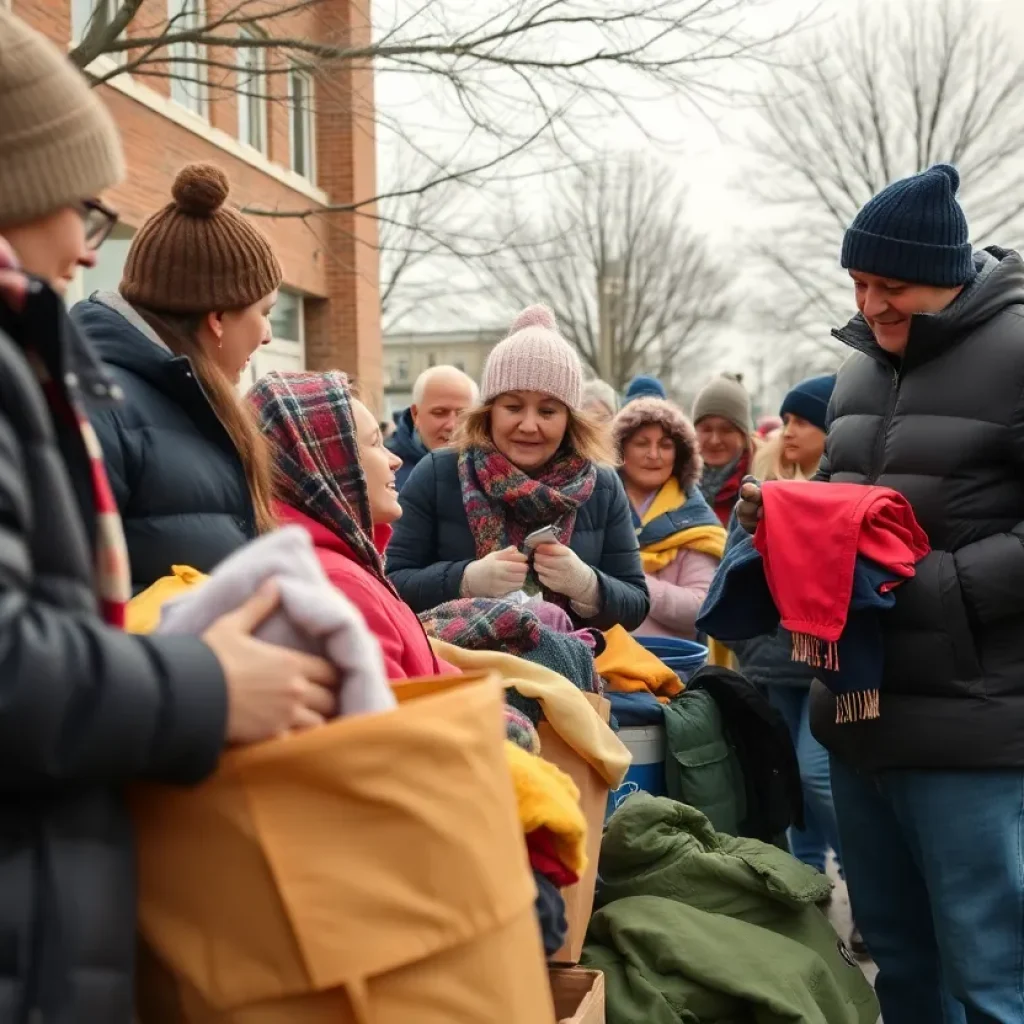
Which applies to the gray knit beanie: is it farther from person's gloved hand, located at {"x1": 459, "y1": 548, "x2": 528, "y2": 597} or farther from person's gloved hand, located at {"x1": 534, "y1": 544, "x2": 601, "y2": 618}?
person's gloved hand, located at {"x1": 459, "y1": 548, "x2": 528, "y2": 597}

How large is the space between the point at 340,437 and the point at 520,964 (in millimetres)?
1268

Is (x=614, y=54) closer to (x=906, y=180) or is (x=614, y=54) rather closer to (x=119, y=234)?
(x=906, y=180)

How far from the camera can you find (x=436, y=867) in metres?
1.51

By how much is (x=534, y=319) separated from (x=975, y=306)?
69.0 inches

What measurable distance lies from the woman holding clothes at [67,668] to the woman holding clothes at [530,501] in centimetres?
235

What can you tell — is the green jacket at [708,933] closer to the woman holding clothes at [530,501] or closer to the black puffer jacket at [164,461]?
the woman holding clothes at [530,501]

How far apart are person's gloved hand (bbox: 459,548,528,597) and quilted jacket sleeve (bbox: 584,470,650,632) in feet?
1.24

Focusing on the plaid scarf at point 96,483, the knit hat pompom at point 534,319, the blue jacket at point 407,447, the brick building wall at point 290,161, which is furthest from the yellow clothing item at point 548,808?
the brick building wall at point 290,161

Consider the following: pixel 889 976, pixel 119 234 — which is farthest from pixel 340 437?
pixel 119 234

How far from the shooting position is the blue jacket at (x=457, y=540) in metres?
4.00

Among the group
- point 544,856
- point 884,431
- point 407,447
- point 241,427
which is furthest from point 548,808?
point 407,447

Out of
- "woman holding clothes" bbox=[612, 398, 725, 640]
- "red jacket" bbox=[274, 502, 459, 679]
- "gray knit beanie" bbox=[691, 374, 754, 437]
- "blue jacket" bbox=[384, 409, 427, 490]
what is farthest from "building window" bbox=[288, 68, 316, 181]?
"red jacket" bbox=[274, 502, 459, 679]

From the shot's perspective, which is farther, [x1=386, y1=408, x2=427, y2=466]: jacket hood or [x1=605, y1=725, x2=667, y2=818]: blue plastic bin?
[x1=386, y1=408, x2=427, y2=466]: jacket hood

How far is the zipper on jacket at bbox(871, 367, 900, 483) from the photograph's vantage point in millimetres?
3279
